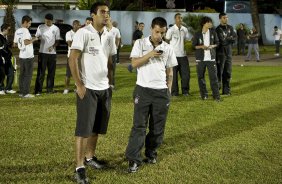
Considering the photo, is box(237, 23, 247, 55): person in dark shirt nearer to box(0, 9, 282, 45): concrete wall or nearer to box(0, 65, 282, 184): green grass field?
box(0, 9, 282, 45): concrete wall

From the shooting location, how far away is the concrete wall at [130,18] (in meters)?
42.4

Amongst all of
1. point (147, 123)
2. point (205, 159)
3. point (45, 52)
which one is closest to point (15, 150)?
point (147, 123)

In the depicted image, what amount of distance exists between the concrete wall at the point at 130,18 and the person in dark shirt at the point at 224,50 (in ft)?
94.2

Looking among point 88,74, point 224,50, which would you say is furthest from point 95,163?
point 224,50

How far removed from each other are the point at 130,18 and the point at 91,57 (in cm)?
3834

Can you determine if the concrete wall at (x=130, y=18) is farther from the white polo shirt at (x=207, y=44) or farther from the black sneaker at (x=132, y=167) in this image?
the black sneaker at (x=132, y=167)

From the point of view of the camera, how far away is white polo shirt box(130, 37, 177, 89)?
687 centimetres

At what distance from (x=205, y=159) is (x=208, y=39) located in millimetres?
6035

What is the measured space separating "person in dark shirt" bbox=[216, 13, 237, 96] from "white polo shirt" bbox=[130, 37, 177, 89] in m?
7.14

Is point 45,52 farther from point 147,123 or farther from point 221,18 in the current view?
point 147,123

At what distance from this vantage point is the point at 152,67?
688 cm

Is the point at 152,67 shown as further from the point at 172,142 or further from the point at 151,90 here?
the point at 172,142

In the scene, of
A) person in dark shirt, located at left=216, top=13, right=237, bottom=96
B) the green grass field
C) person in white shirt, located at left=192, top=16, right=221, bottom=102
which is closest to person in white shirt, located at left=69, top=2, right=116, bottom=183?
the green grass field

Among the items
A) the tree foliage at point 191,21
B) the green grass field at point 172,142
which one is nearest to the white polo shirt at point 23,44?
the green grass field at point 172,142
